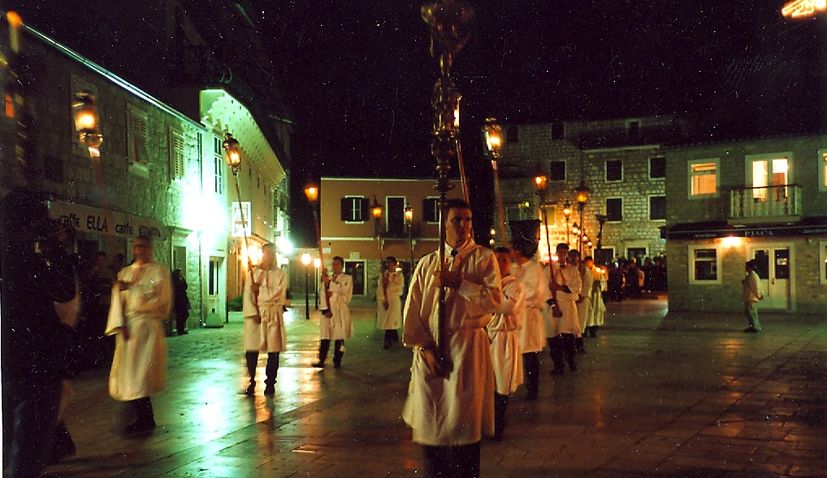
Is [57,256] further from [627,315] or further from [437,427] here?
[627,315]

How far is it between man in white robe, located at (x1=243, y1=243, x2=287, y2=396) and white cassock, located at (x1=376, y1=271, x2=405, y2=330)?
6597mm

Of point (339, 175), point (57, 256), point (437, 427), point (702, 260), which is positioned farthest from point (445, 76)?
point (339, 175)

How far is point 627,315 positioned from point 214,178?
15.0 m

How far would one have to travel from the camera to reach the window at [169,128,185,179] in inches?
789

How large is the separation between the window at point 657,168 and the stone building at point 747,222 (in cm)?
1654

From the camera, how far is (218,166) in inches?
976

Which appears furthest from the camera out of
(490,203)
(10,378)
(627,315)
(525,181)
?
(490,203)

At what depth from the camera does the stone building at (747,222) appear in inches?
1071

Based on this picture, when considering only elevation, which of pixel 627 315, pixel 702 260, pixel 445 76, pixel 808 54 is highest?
pixel 808 54

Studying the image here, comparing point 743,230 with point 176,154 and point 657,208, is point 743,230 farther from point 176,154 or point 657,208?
point 176,154

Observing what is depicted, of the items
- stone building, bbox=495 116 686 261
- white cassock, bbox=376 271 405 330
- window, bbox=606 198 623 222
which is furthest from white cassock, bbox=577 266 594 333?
window, bbox=606 198 623 222

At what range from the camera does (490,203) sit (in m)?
61.8

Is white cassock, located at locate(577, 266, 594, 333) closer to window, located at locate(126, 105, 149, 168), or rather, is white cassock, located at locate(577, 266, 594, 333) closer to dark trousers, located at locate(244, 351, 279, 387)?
dark trousers, located at locate(244, 351, 279, 387)

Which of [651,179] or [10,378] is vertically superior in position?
[651,179]
